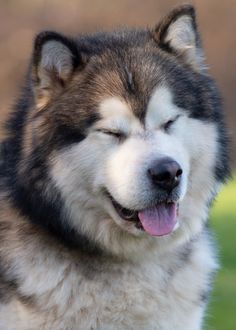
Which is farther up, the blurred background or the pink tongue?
→ the pink tongue

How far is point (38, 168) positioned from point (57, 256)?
53cm

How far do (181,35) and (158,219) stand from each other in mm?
1094

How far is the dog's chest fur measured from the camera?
19.1ft

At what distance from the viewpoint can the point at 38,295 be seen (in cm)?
585

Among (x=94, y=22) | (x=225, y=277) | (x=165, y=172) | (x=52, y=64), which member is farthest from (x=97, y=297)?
(x=94, y=22)

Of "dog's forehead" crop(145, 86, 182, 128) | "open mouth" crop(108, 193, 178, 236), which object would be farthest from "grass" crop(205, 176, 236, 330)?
"dog's forehead" crop(145, 86, 182, 128)

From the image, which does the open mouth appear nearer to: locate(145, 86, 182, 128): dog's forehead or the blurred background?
locate(145, 86, 182, 128): dog's forehead

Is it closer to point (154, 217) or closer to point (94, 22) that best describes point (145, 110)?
point (154, 217)

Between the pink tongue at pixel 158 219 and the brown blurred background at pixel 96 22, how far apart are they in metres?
18.2

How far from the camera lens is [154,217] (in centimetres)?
572

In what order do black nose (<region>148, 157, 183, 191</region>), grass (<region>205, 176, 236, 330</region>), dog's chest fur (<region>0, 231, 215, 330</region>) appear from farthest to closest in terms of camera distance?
grass (<region>205, 176, 236, 330</region>) < dog's chest fur (<region>0, 231, 215, 330</region>) < black nose (<region>148, 157, 183, 191</region>)

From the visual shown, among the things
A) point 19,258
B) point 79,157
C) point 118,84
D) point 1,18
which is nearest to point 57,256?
point 19,258

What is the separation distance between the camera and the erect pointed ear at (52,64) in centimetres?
570

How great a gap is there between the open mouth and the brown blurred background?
59.5 feet
